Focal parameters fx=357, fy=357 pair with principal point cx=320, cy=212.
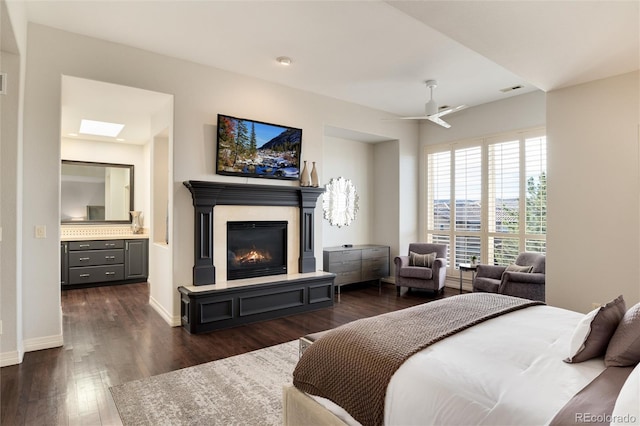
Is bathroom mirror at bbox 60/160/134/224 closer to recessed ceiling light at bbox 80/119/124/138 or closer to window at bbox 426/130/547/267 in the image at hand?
recessed ceiling light at bbox 80/119/124/138

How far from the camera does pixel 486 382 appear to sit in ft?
4.65

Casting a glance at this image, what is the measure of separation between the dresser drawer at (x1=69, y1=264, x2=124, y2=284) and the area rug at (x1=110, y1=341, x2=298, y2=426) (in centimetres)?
428

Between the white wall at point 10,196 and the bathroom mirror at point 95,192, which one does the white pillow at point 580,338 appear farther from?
the bathroom mirror at point 95,192

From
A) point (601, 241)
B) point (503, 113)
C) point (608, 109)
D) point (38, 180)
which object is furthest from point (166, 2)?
point (503, 113)

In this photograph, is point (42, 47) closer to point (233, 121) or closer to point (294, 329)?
point (233, 121)

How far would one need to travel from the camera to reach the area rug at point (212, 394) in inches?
90.7

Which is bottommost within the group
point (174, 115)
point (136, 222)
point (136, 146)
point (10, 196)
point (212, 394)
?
point (212, 394)

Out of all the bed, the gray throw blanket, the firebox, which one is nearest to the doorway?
the firebox

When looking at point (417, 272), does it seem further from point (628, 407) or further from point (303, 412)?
point (628, 407)

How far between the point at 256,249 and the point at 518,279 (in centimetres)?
348

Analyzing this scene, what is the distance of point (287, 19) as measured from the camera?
11.1ft

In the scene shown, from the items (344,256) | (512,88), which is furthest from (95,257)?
(512,88)

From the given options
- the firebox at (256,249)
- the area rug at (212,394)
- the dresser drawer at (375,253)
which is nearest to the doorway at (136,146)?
the firebox at (256,249)

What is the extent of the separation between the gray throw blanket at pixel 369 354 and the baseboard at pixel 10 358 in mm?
2713
